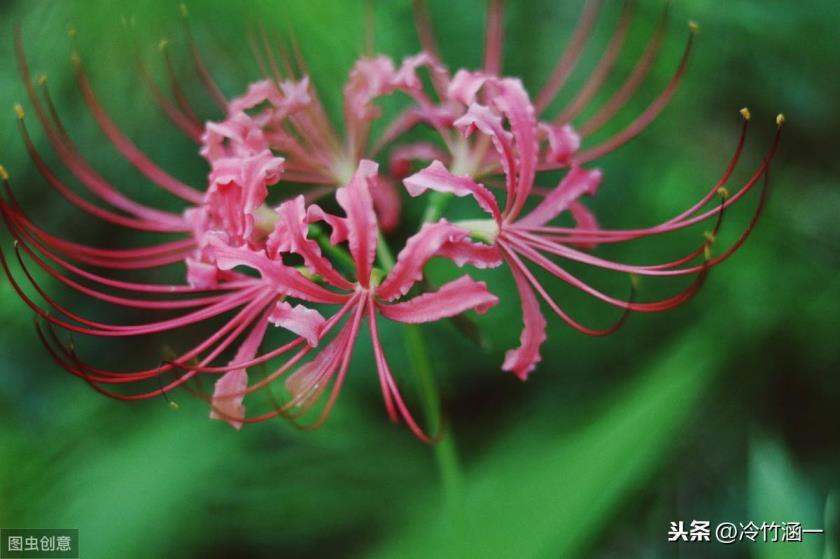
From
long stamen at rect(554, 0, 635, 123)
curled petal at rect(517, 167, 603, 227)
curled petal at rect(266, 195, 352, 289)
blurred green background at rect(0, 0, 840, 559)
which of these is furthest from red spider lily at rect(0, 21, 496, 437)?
blurred green background at rect(0, 0, 840, 559)

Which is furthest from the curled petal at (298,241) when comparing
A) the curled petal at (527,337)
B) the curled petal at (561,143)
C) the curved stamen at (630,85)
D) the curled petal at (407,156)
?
the curved stamen at (630,85)

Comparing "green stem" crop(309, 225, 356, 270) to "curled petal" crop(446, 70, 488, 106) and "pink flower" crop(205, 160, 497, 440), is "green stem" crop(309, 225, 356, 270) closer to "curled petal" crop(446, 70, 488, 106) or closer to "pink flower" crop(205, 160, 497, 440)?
"pink flower" crop(205, 160, 497, 440)

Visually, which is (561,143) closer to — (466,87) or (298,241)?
(466,87)

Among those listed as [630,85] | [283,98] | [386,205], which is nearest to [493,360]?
[386,205]

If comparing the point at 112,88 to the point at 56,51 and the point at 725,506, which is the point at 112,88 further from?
the point at 725,506

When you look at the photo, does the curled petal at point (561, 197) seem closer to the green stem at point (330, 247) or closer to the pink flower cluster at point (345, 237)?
the pink flower cluster at point (345, 237)

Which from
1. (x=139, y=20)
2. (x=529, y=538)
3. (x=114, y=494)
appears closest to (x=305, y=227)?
(x=529, y=538)

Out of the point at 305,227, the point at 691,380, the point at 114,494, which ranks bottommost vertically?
the point at 114,494
